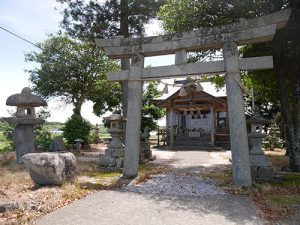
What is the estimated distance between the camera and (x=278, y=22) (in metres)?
7.79

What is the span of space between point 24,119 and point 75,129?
896 centimetres

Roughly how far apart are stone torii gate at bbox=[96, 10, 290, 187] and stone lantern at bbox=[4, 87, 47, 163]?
5051mm

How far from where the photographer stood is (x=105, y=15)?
1727cm

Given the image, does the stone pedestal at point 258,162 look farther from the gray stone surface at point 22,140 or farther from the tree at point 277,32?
the gray stone surface at point 22,140

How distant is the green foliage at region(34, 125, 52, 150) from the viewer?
19219 millimetres

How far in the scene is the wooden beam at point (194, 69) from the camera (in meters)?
7.83

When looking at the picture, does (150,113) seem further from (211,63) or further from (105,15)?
(211,63)

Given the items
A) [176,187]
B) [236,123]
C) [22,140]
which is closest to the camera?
[236,123]

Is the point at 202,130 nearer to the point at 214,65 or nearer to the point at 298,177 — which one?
the point at 298,177

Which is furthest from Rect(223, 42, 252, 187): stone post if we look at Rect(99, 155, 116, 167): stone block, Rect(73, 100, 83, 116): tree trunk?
Rect(73, 100, 83, 116): tree trunk

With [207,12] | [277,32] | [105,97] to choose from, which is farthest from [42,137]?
[277,32]

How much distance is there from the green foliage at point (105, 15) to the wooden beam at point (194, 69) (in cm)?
867

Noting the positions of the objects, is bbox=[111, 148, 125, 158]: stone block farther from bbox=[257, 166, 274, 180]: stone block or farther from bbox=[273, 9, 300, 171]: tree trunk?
bbox=[273, 9, 300, 171]: tree trunk

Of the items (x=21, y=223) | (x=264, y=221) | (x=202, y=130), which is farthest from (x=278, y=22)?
(x=202, y=130)
